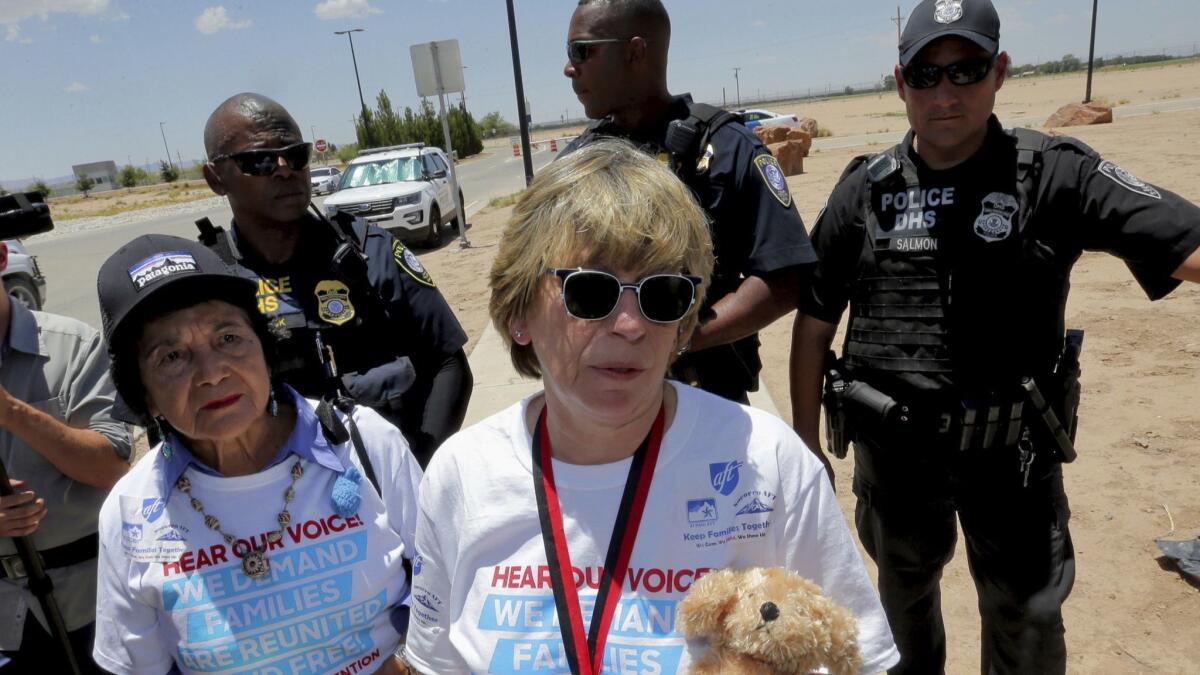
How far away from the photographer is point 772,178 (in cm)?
261

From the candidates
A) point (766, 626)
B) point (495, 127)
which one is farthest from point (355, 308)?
point (495, 127)

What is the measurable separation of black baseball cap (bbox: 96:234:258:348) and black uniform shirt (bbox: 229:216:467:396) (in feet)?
1.83

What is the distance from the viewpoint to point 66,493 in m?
2.21

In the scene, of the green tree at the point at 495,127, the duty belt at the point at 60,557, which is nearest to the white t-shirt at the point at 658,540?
the duty belt at the point at 60,557

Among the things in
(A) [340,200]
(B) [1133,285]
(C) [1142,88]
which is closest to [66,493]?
(B) [1133,285]

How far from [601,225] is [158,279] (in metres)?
1.01

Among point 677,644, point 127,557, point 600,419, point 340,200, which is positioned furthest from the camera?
point 340,200

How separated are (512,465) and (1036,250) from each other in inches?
63.2

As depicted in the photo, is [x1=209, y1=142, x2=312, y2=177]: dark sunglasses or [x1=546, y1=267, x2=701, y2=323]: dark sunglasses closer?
[x1=546, y1=267, x2=701, y2=323]: dark sunglasses

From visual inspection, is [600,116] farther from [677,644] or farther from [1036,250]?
[677,644]

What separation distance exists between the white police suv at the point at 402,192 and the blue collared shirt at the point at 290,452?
11.6m

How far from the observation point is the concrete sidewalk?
5.37m

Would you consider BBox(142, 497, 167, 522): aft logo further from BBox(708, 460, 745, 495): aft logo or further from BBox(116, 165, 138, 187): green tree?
BBox(116, 165, 138, 187): green tree

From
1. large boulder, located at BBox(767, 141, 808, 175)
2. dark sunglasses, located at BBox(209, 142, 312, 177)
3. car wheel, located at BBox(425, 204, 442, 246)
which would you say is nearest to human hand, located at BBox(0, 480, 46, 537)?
dark sunglasses, located at BBox(209, 142, 312, 177)
